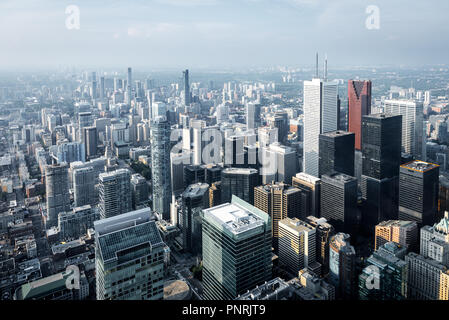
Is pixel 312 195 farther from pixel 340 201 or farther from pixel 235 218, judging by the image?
pixel 235 218

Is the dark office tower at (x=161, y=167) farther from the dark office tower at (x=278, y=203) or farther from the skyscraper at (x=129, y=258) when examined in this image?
the skyscraper at (x=129, y=258)

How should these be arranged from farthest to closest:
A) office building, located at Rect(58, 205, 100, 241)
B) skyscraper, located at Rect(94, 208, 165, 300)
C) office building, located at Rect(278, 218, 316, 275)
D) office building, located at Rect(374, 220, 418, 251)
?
office building, located at Rect(58, 205, 100, 241) < office building, located at Rect(374, 220, 418, 251) < office building, located at Rect(278, 218, 316, 275) < skyscraper, located at Rect(94, 208, 165, 300)

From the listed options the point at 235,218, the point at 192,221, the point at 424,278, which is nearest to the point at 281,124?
the point at 192,221

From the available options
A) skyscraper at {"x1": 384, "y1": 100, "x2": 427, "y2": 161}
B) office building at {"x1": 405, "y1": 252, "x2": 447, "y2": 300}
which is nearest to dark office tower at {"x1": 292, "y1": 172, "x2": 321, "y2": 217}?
office building at {"x1": 405, "y1": 252, "x2": 447, "y2": 300}

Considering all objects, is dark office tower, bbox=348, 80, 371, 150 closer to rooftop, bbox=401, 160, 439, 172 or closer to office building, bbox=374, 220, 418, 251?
rooftop, bbox=401, 160, 439, 172

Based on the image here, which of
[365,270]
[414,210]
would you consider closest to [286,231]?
[365,270]

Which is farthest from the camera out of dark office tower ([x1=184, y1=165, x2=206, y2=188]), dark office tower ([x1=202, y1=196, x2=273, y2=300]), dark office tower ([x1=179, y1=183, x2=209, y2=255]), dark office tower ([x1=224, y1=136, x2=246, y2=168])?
dark office tower ([x1=224, y1=136, x2=246, y2=168])

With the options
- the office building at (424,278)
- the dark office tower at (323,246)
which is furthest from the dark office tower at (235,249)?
the office building at (424,278)
